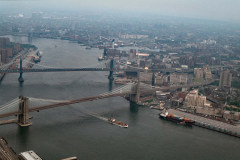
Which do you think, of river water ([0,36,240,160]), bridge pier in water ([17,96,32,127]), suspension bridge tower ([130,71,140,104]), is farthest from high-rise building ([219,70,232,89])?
bridge pier in water ([17,96,32,127])

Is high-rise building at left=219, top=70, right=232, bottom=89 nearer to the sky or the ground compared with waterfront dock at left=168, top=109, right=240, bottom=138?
nearer to the sky

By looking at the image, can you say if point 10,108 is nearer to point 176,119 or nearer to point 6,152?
point 6,152

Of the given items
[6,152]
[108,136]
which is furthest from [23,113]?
[108,136]

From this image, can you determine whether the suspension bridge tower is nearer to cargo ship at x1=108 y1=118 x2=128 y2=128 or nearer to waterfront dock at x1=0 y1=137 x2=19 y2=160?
cargo ship at x1=108 y1=118 x2=128 y2=128

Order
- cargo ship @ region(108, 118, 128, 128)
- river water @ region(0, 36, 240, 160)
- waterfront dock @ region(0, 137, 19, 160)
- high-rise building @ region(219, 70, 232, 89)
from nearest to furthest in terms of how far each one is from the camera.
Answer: waterfront dock @ region(0, 137, 19, 160)
river water @ region(0, 36, 240, 160)
cargo ship @ region(108, 118, 128, 128)
high-rise building @ region(219, 70, 232, 89)

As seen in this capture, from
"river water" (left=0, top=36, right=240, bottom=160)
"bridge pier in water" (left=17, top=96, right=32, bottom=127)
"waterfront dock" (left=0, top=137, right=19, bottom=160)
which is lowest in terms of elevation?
"river water" (left=0, top=36, right=240, bottom=160)

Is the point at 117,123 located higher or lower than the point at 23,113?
lower
